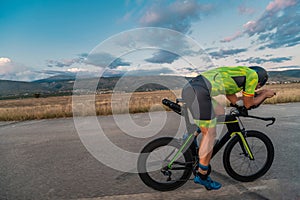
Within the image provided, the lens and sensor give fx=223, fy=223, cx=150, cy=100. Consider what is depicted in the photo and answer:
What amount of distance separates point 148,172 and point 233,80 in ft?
5.65

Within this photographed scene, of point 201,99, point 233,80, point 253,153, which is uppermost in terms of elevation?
point 233,80

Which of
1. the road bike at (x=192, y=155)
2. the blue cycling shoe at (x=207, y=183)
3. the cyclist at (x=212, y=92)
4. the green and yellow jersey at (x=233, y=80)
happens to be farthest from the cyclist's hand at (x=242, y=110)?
the blue cycling shoe at (x=207, y=183)

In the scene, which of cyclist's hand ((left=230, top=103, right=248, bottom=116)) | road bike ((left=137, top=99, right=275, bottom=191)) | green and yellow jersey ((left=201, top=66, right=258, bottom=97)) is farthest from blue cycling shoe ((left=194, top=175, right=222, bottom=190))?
green and yellow jersey ((left=201, top=66, right=258, bottom=97))

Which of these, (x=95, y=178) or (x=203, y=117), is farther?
(x=95, y=178)

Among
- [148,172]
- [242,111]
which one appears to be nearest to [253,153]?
[242,111]

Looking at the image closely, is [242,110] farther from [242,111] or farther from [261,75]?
[261,75]

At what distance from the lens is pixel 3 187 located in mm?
3383

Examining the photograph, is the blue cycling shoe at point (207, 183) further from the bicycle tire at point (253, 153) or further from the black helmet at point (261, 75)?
the black helmet at point (261, 75)

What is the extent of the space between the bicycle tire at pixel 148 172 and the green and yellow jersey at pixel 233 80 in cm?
85

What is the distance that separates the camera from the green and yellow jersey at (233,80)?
2.72m

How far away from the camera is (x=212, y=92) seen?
284 centimetres

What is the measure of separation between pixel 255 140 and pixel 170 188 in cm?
141

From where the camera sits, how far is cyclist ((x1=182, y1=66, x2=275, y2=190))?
277 cm

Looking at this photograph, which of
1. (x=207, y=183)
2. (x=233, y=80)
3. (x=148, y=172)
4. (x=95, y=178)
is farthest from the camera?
(x=95, y=178)
